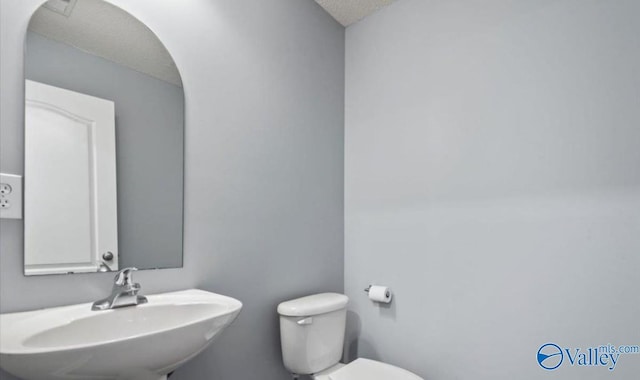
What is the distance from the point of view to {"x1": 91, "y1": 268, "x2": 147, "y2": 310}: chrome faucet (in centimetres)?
102

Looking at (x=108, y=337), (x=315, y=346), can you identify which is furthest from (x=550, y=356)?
(x=108, y=337)

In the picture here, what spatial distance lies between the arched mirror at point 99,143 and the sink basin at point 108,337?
178mm

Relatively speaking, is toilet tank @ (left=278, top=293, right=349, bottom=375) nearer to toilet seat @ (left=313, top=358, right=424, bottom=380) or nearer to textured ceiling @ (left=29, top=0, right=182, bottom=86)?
toilet seat @ (left=313, top=358, right=424, bottom=380)

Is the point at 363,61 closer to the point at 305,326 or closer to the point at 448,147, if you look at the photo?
the point at 448,147

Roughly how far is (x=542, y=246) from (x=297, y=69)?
150cm

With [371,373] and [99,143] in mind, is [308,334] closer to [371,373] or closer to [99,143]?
[371,373]

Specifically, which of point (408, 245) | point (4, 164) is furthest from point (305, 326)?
point (4, 164)

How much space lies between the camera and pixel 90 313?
962 mm

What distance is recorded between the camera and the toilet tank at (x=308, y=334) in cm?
155

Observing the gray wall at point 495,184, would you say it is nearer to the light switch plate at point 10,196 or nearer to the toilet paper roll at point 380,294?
the toilet paper roll at point 380,294

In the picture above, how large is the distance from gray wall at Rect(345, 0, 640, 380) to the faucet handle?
1309mm

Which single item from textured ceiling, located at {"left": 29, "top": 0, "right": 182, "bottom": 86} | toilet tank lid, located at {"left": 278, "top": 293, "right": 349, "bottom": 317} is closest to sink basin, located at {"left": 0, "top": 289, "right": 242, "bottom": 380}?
toilet tank lid, located at {"left": 278, "top": 293, "right": 349, "bottom": 317}

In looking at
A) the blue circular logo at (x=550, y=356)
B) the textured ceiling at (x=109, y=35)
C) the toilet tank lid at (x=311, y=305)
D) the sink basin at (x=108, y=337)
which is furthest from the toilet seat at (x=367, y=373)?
the textured ceiling at (x=109, y=35)

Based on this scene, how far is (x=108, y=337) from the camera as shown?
0.98 metres
